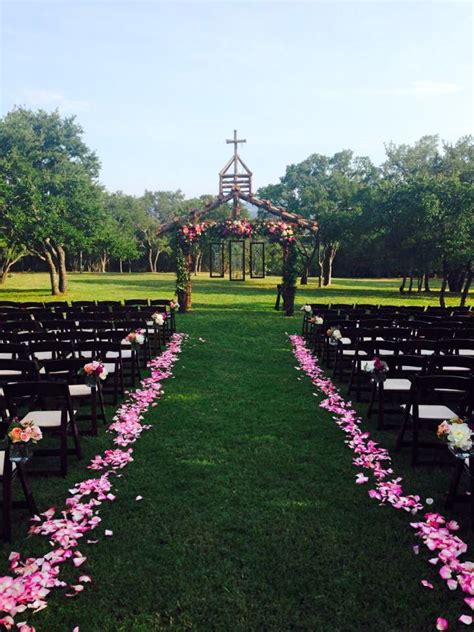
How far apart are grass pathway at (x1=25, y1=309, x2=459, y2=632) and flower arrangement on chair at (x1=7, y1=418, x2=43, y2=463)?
88cm

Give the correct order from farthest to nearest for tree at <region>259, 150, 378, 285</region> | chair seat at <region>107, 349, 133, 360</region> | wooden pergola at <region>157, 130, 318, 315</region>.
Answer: tree at <region>259, 150, 378, 285</region>
wooden pergola at <region>157, 130, 318, 315</region>
chair seat at <region>107, 349, 133, 360</region>

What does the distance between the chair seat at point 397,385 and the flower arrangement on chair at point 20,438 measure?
3.96 m

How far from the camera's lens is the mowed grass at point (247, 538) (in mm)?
2814

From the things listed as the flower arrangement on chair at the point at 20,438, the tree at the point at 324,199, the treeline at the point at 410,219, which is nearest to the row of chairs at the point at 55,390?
the flower arrangement on chair at the point at 20,438

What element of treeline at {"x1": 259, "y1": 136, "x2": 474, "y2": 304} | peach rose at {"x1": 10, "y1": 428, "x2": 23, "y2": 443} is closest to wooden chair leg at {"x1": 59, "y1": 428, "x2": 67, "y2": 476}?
peach rose at {"x1": 10, "y1": 428, "x2": 23, "y2": 443}

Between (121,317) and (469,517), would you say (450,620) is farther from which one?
(121,317)

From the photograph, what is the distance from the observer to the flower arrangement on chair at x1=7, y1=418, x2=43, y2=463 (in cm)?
346

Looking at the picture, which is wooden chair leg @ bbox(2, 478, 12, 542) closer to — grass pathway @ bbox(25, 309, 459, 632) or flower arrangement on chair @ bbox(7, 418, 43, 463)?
flower arrangement on chair @ bbox(7, 418, 43, 463)

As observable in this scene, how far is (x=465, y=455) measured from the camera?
3.61 meters

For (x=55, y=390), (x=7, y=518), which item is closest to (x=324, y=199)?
(x=55, y=390)

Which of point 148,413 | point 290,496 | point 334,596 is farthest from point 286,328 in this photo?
point 334,596

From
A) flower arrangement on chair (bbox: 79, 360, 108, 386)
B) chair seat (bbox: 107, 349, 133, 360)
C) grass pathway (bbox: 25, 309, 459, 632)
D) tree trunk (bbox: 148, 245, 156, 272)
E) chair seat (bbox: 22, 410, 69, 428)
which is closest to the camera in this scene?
grass pathway (bbox: 25, 309, 459, 632)

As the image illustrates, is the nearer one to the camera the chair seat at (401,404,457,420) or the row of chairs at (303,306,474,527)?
the row of chairs at (303,306,474,527)

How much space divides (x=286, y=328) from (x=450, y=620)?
11326mm
